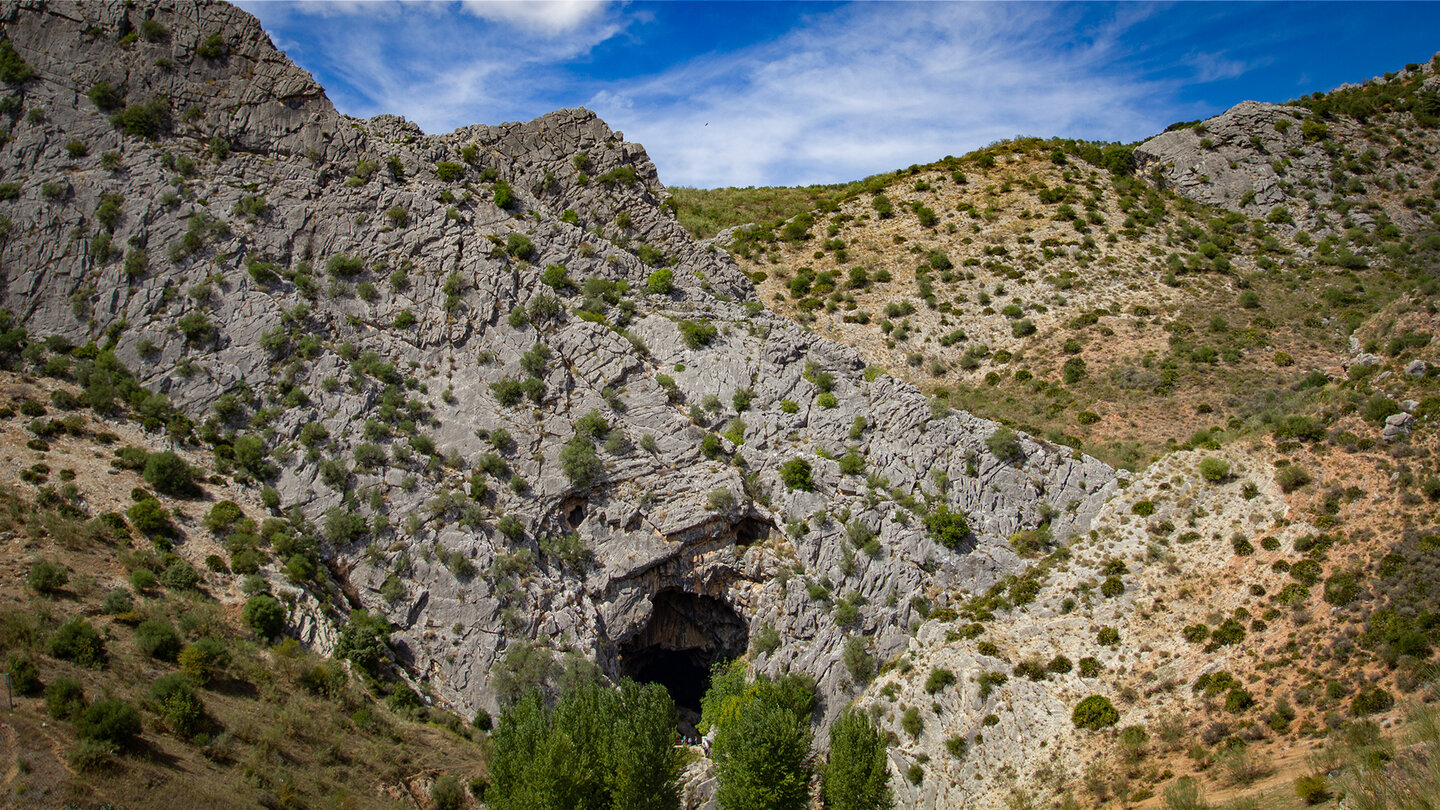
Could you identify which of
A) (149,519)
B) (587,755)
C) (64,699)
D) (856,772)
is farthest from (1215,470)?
(149,519)

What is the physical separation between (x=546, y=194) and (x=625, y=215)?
7156 millimetres

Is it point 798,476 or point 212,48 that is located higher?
point 212,48

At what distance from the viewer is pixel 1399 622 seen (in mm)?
30891

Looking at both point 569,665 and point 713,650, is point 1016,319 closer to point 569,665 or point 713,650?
point 713,650

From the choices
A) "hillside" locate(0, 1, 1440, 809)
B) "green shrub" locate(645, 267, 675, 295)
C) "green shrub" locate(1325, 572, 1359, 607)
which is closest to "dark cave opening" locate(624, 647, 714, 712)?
"hillside" locate(0, 1, 1440, 809)

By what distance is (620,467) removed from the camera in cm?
4800

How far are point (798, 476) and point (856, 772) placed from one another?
18088 millimetres

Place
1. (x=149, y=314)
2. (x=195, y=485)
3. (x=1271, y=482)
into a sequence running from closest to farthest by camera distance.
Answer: (x=1271, y=482), (x=195, y=485), (x=149, y=314)

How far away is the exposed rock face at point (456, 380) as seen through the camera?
4372 cm

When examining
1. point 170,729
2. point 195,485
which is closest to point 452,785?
point 170,729

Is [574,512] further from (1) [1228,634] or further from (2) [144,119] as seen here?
(2) [144,119]

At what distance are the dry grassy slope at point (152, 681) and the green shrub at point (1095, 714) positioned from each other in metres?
28.6

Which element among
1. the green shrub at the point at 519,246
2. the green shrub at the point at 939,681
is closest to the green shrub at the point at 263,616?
the green shrub at the point at 519,246

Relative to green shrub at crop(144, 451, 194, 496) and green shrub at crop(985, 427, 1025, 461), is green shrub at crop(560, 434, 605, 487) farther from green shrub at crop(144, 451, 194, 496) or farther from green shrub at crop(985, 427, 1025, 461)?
green shrub at crop(985, 427, 1025, 461)
